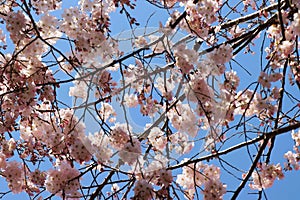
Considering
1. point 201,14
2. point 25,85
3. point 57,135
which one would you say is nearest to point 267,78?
point 201,14

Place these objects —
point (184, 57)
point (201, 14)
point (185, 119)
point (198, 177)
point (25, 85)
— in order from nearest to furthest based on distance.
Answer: point (184, 57)
point (185, 119)
point (201, 14)
point (25, 85)
point (198, 177)

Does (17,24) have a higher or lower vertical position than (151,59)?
higher

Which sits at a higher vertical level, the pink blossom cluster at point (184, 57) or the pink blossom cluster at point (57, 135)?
the pink blossom cluster at point (57, 135)

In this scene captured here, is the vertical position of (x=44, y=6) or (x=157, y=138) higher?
(x=44, y=6)

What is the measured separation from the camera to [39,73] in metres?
3.25

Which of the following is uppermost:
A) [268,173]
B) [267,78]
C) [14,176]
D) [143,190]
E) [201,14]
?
[201,14]

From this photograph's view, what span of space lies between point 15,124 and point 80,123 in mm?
1207

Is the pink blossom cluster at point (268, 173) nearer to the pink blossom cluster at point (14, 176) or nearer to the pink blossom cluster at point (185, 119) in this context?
the pink blossom cluster at point (185, 119)

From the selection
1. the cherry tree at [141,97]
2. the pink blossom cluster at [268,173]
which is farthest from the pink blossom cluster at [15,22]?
the pink blossom cluster at [268,173]

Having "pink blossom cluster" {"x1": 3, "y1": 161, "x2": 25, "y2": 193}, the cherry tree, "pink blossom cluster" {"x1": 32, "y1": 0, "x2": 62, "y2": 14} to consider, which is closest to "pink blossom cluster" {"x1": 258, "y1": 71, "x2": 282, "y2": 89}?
the cherry tree

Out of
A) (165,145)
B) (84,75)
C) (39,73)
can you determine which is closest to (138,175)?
(165,145)

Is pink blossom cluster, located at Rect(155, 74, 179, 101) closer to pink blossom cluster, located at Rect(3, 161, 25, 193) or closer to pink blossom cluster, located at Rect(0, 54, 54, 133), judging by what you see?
pink blossom cluster, located at Rect(0, 54, 54, 133)

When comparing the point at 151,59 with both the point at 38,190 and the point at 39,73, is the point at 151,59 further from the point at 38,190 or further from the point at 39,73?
the point at 38,190

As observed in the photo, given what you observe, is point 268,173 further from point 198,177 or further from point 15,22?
point 15,22
